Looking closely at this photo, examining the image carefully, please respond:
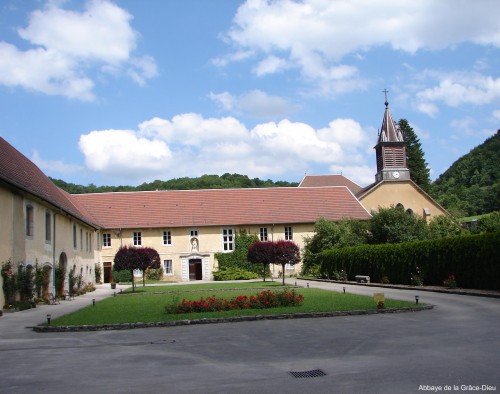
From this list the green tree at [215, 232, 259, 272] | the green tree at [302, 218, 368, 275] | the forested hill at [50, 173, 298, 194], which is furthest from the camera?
the forested hill at [50, 173, 298, 194]

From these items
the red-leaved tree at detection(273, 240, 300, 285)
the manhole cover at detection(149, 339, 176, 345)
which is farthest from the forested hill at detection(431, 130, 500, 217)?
the manhole cover at detection(149, 339, 176, 345)

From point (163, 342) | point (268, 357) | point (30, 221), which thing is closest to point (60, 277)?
point (30, 221)

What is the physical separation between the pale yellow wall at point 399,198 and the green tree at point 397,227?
1421 centimetres

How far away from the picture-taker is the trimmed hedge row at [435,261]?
22.8m

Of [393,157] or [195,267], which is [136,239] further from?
[393,157]

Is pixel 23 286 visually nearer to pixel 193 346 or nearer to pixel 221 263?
pixel 193 346

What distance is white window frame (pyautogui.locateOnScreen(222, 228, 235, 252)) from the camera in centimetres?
4966

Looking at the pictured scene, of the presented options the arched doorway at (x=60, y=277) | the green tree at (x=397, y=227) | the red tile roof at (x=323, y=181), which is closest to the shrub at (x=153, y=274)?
the arched doorway at (x=60, y=277)

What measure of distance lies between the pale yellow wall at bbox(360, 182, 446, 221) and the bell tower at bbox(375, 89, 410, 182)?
1.11 metres

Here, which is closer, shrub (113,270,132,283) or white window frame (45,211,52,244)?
white window frame (45,211,52,244)

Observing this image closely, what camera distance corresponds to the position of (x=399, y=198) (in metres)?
56.7

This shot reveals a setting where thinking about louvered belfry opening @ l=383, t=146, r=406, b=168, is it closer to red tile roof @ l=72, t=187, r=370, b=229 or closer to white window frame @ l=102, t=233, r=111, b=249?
red tile roof @ l=72, t=187, r=370, b=229

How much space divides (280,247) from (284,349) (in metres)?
25.3

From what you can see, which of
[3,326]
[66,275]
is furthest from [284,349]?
[66,275]
